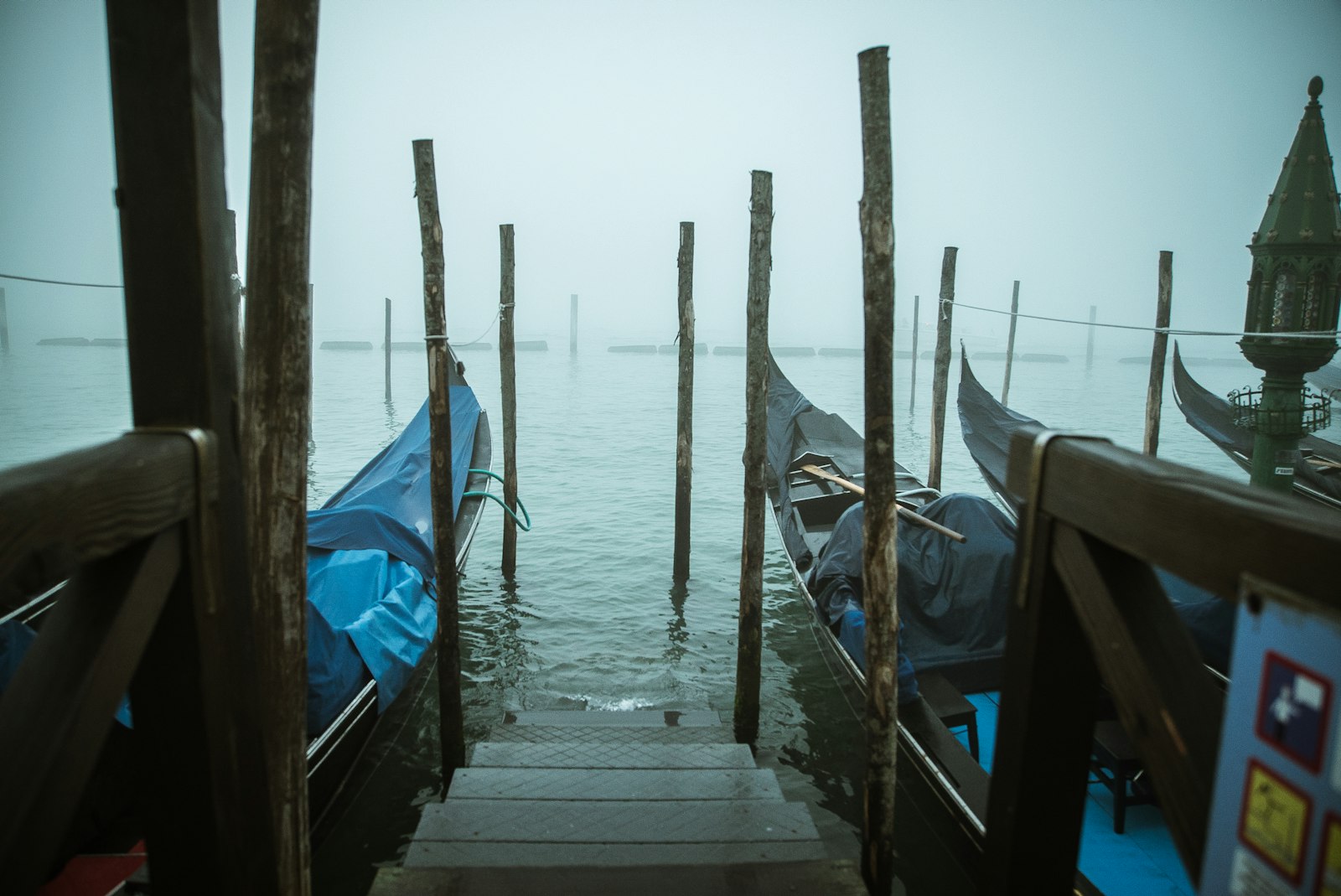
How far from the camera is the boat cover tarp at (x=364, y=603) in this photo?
12.6ft

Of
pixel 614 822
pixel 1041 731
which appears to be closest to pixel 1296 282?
pixel 614 822

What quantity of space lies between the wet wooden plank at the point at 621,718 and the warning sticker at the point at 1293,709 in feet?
11.5

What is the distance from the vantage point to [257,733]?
1.25m

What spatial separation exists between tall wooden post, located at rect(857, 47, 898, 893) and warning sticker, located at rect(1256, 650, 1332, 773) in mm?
2134

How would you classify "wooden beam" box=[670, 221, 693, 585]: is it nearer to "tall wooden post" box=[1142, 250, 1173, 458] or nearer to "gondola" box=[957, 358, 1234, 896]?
"gondola" box=[957, 358, 1234, 896]

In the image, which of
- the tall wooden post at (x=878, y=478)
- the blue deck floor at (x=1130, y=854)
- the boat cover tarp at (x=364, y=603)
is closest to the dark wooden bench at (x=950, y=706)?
the blue deck floor at (x=1130, y=854)

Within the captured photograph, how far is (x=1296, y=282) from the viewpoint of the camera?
5.32 metres

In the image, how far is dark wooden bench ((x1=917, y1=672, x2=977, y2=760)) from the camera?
4.26 m

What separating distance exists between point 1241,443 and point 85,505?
34.5ft

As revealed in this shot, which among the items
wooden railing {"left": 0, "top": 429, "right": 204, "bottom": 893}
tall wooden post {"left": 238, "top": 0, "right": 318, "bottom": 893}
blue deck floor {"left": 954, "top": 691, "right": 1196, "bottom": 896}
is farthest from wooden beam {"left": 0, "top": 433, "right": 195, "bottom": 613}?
blue deck floor {"left": 954, "top": 691, "right": 1196, "bottom": 896}

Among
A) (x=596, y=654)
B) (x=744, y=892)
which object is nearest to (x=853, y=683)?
(x=596, y=654)

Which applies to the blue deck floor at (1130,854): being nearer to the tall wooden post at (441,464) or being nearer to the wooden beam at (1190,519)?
the tall wooden post at (441,464)

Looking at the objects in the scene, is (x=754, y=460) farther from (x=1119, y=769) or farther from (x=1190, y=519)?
(x=1190, y=519)

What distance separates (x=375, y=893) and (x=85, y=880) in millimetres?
1452
